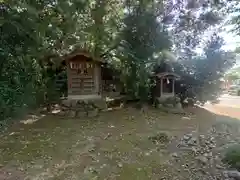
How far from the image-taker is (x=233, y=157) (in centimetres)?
595

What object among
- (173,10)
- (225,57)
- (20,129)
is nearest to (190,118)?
(225,57)

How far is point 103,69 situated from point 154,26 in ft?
7.92

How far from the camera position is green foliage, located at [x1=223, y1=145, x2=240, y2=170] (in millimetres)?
5786

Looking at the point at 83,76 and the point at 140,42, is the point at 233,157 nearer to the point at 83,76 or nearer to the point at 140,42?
the point at 140,42

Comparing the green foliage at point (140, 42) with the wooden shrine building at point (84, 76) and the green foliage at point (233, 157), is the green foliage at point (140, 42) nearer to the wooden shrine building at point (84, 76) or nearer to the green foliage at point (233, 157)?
the wooden shrine building at point (84, 76)

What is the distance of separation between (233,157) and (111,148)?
263 cm

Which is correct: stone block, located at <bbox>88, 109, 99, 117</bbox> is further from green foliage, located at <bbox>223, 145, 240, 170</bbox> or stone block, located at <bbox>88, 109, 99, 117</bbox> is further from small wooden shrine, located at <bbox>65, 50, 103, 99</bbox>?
green foliage, located at <bbox>223, 145, 240, 170</bbox>

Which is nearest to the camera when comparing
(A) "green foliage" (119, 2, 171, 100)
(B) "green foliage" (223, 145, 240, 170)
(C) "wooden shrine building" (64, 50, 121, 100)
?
(B) "green foliage" (223, 145, 240, 170)

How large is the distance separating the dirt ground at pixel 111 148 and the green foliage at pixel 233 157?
0.58 ft

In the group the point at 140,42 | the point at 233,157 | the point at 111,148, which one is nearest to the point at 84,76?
the point at 140,42

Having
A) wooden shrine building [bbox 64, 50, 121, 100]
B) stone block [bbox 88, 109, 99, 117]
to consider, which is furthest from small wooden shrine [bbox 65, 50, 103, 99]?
stone block [bbox 88, 109, 99, 117]

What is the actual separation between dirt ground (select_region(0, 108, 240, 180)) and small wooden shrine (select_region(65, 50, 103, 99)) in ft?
3.46

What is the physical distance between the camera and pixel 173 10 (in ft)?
36.4

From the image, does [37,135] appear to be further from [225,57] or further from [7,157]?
[225,57]
